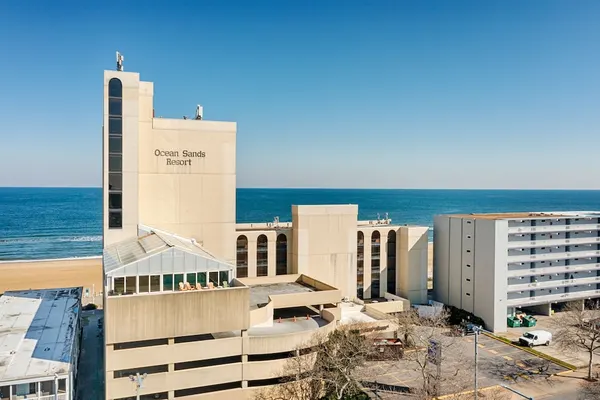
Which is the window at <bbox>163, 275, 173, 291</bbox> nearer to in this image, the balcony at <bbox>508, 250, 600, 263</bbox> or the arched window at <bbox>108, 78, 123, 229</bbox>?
the arched window at <bbox>108, 78, 123, 229</bbox>

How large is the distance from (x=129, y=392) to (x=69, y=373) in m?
3.80

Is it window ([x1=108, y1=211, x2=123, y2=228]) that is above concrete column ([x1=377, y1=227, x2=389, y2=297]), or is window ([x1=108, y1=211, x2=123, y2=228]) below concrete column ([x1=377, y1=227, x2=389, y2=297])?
above

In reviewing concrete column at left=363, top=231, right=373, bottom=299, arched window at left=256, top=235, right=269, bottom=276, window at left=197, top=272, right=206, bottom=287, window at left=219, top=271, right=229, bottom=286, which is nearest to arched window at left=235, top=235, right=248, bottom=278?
arched window at left=256, top=235, right=269, bottom=276

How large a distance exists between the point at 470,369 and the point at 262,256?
25.4m

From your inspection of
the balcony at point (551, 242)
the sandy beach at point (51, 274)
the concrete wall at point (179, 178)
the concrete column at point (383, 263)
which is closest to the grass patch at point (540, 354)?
the balcony at point (551, 242)

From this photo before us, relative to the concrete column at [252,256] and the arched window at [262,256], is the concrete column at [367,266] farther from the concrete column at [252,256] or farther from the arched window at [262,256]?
the concrete column at [252,256]

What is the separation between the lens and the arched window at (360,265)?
183 feet

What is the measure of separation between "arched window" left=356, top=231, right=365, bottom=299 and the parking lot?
13.5m

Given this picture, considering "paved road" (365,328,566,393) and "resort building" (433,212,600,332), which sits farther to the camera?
"resort building" (433,212,600,332)

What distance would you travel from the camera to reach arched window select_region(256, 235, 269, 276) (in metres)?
51.3

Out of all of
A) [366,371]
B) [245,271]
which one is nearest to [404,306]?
[366,371]

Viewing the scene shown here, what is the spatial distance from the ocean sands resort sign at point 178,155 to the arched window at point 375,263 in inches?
1005

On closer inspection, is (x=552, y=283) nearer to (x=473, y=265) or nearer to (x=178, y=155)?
(x=473, y=265)

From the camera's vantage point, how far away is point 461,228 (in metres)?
54.8
